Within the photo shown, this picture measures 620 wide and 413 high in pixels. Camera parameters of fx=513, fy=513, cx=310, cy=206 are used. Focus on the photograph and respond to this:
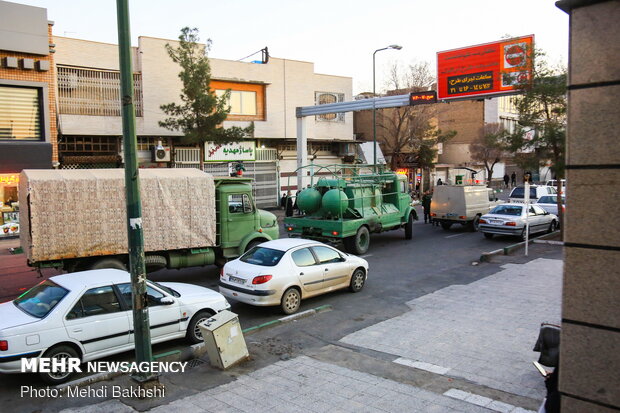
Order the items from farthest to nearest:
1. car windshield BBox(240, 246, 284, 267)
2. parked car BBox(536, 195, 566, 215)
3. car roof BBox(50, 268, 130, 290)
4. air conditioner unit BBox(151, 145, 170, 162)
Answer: air conditioner unit BBox(151, 145, 170, 162) → parked car BBox(536, 195, 566, 215) → car windshield BBox(240, 246, 284, 267) → car roof BBox(50, 268, 130, 290)

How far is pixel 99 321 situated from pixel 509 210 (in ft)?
55.9

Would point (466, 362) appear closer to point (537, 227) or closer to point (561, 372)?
point (561, 372)

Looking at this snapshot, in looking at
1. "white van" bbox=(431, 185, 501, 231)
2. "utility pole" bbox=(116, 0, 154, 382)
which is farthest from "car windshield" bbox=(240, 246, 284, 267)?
"white van" bbox=(431, 185, 501, 231)

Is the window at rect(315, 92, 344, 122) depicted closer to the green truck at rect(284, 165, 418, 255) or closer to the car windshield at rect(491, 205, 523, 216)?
the green truck at rect(284, 165, 418, 255)

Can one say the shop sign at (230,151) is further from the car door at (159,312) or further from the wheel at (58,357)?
the wheel at (58,357)

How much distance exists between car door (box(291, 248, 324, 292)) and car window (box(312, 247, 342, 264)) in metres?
0.18

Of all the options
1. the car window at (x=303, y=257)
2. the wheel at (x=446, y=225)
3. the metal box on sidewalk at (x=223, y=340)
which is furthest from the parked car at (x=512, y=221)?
the metal box on sidewalk at (x=223, y=340)

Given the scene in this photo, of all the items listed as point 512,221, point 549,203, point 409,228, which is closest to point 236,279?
point 409,228

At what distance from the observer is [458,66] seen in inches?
913

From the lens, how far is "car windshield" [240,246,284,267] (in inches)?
417

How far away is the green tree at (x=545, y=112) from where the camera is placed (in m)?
17.8

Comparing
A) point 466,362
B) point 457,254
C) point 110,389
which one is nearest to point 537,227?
point 457,254

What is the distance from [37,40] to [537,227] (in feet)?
70.9

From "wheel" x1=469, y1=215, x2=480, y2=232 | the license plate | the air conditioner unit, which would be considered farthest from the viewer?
the air conditioner unit
